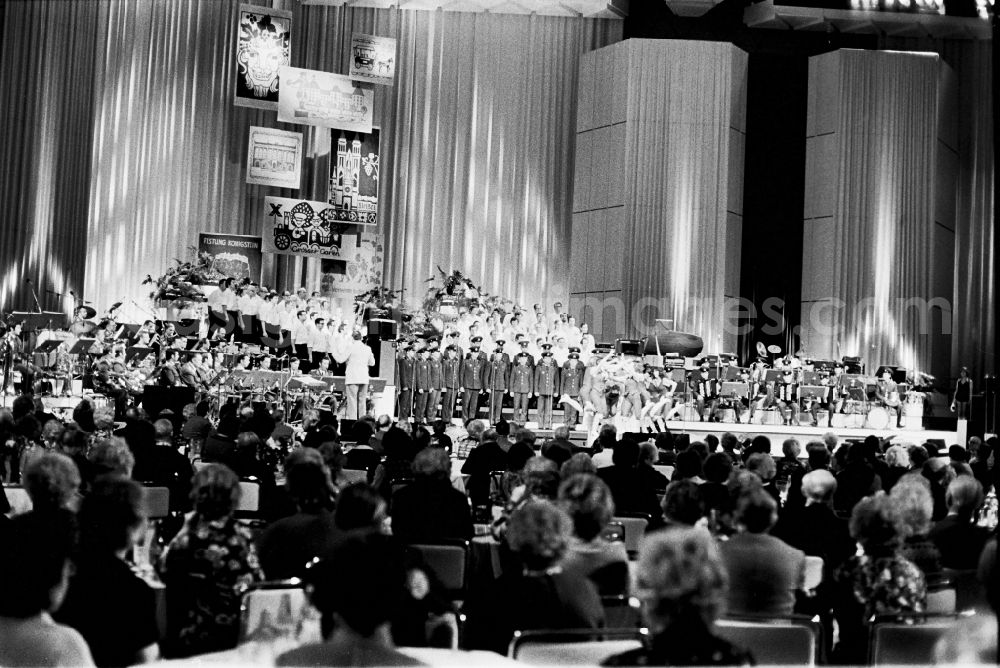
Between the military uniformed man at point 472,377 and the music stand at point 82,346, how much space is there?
5366 millimetres

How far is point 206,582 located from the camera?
370cm

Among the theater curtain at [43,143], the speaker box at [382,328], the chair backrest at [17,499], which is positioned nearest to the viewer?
the chair backrest at [17,499]

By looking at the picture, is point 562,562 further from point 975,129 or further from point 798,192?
point 975,129

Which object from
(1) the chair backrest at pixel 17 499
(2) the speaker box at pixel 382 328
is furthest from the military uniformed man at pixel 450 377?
(1) the chair backrest at pixel 17 499

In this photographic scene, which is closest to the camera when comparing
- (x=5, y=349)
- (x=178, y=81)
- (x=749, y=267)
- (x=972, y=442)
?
(x=972, y=442)

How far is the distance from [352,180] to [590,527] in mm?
18900

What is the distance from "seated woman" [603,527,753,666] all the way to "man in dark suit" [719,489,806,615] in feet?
5.36

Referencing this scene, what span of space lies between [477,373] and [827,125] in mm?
10031

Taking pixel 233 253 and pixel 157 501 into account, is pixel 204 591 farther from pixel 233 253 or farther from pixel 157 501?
pixel 233 253

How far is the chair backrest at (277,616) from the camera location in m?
3.42

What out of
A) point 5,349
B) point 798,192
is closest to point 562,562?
point 5,349

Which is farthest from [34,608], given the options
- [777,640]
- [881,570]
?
[881,570]

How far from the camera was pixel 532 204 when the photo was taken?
25.3 metres

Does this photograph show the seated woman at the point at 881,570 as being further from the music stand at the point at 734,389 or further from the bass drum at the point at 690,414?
the bass drum at the point at 690,414
